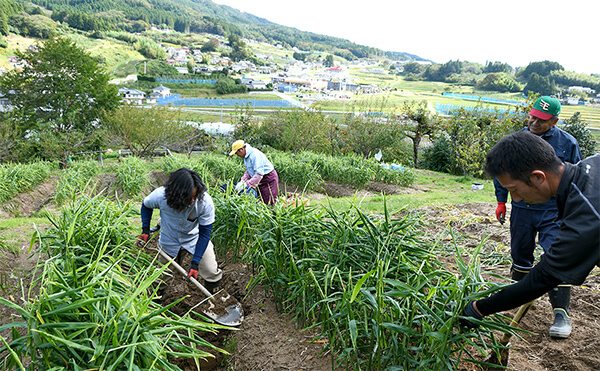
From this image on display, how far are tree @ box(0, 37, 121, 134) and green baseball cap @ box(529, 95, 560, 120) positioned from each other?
70.7 feet

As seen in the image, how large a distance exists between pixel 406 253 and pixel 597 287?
73.0 inches

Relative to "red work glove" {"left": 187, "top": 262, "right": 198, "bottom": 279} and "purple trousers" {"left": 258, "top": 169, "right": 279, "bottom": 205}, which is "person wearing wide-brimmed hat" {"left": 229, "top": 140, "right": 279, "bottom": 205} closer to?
"purple trousers" {"left": 258, "top": 169, "right": 279, "bottom": 205}

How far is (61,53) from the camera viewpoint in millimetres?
20141

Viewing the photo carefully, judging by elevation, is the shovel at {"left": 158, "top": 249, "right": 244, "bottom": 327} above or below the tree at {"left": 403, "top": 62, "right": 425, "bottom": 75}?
below

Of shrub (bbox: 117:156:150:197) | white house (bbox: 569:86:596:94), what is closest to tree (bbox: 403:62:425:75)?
white house (bbox: 569:86:596:94)

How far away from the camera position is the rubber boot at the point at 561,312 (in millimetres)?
2199

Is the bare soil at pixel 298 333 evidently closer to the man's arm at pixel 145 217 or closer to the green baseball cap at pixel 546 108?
the man's arm at pixel 145 217

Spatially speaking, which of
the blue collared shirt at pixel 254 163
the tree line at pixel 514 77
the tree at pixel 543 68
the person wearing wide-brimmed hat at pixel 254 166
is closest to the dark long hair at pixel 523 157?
the person wearing wide-brimmed hat at pixel 254 166

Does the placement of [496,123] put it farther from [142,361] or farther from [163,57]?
[163,57]

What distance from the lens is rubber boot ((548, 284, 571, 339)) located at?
7.22ft

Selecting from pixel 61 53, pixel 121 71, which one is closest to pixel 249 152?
pixel 61 53

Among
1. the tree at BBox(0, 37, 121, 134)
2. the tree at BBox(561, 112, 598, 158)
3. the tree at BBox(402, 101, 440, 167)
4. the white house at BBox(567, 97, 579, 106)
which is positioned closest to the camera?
the tree at BBox(561, 112, 598, 158)

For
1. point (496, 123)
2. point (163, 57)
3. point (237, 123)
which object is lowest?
point (237, 123)

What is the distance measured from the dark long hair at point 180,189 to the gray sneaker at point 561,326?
2.83 m
